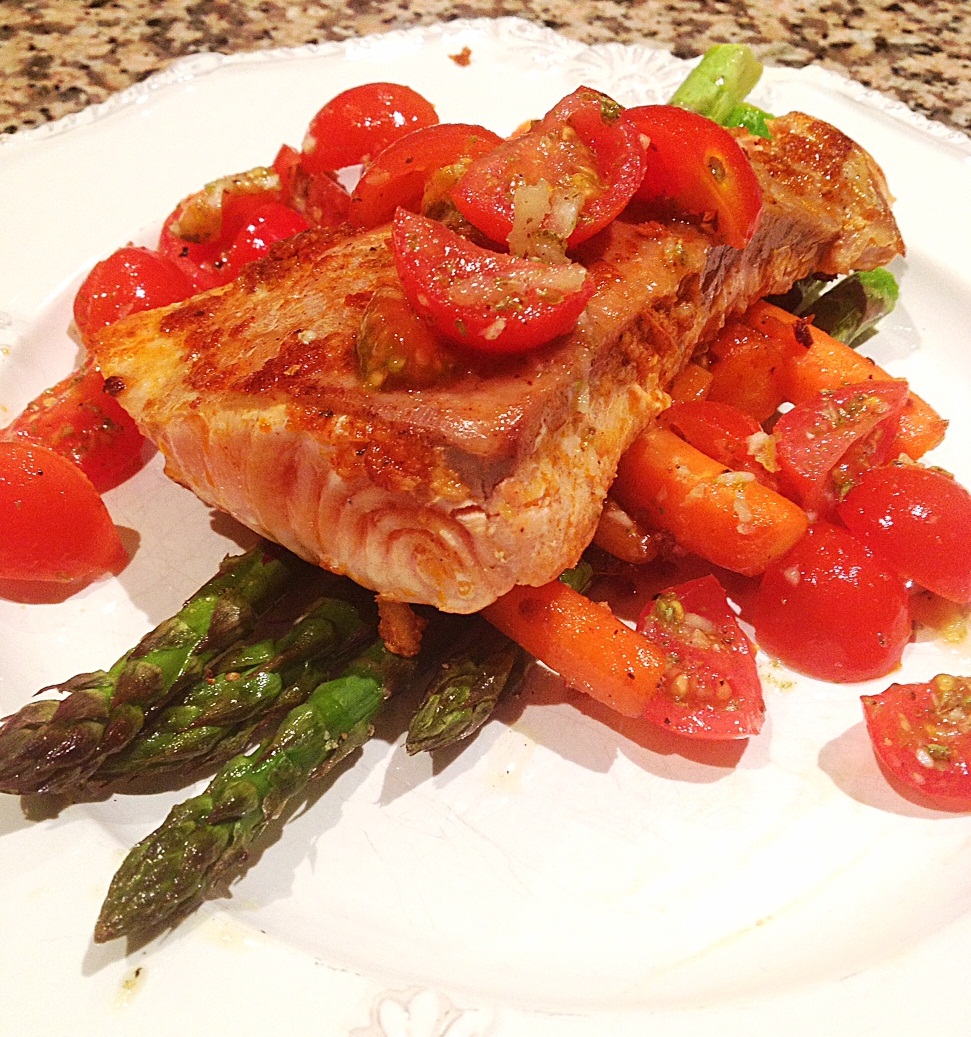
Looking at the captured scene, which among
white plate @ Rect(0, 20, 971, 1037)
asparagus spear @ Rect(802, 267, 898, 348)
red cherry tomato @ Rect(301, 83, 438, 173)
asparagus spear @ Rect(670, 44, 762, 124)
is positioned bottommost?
white plate @ Rect(0, 20, 971, 1037)

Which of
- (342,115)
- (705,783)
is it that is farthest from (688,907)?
(342,115)

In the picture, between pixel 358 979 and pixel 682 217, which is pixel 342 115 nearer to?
pixel 682 217

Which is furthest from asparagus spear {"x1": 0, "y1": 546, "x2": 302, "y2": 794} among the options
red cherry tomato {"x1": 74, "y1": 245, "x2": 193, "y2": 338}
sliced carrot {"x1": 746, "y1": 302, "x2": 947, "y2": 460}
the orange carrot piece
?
sliced carrot {"x1": 746, "y1": 302, "x2": 947, "y2": 460}

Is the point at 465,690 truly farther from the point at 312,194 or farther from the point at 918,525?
the point at 312,194

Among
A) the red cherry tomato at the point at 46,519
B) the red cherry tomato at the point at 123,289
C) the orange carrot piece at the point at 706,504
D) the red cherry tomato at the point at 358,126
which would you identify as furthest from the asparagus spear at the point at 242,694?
the red cherry tomato at the point at 358,126

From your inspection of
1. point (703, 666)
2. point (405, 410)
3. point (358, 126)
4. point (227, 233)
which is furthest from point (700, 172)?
point (227, 233)

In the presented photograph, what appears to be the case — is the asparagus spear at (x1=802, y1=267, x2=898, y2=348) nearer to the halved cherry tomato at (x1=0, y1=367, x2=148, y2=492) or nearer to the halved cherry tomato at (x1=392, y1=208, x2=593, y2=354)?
the halved cherry tomato at (x1=392, y1=208, x2=593, y2=354)

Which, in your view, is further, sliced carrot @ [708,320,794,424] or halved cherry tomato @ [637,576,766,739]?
sliced carrot @ [708,320,794,424]

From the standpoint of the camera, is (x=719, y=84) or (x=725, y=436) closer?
(x=725, y=436)
